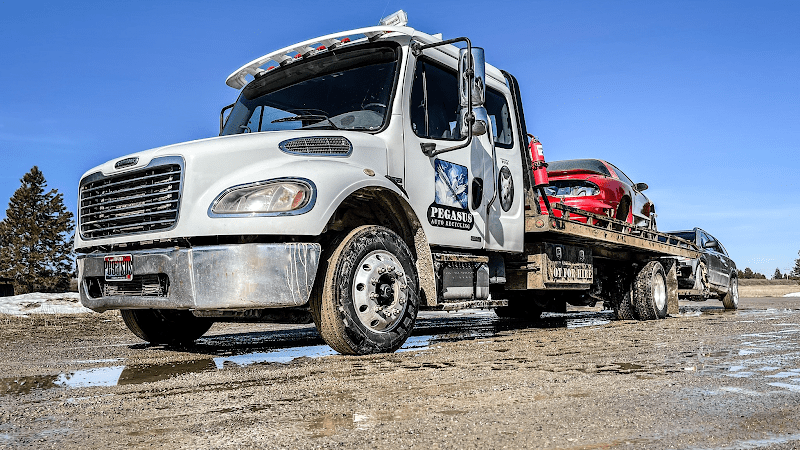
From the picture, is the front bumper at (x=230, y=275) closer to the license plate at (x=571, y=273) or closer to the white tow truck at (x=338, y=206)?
the white tow truck at (x=338, y=206)

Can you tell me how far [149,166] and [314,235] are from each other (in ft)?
4.32

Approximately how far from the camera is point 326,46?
5.92m

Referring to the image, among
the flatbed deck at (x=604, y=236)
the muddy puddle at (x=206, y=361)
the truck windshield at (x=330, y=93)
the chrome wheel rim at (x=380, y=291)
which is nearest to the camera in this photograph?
the muddy puddle at (x=206, y=361)

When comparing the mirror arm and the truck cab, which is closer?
the truck cab

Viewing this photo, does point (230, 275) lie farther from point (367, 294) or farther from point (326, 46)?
point (326, 46)

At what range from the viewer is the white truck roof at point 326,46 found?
224 inches

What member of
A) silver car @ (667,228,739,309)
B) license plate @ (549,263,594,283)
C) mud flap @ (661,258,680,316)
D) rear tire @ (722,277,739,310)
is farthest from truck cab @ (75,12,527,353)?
rear tire @ (722,277,739,310)

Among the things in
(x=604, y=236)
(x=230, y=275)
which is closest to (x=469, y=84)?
(x=230, y=275)

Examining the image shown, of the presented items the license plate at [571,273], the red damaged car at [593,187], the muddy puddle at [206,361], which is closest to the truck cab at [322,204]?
the muddy puddle at [206,361]

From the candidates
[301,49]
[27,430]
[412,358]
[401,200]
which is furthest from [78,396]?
[301,49]

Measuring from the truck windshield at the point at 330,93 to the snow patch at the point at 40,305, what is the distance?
673 cm

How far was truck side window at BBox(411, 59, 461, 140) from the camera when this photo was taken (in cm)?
571

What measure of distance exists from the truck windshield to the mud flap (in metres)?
7.19

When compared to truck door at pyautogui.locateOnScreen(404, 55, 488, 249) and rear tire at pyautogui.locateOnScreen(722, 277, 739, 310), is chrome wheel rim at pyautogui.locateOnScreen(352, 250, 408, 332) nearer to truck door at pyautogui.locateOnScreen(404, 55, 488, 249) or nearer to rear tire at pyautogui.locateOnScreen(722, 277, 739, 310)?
truck door at pyautogui.locateOnScreen(404, 55, 488, 249)
